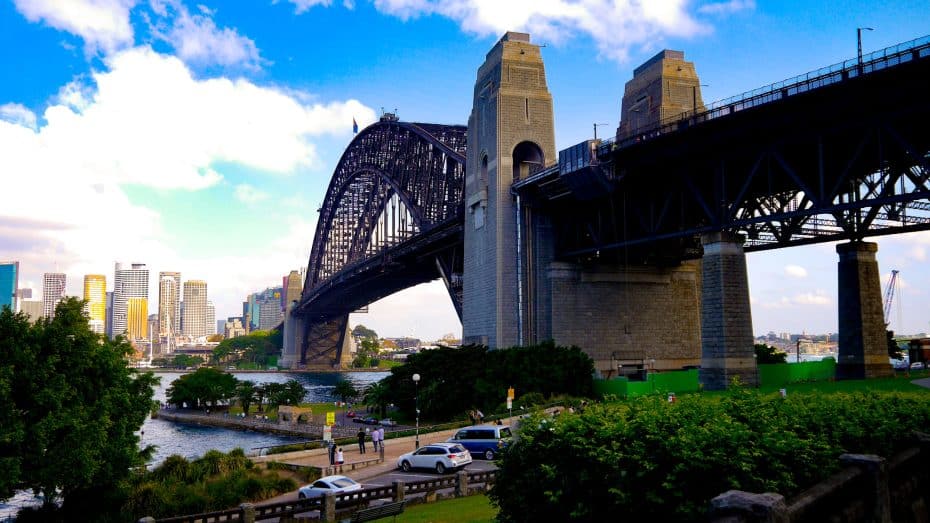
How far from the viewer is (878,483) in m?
10.4

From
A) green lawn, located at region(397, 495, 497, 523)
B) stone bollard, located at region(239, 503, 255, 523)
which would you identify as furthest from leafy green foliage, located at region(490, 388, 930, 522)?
stone bollard, located at region(239, 503, 255, 523)

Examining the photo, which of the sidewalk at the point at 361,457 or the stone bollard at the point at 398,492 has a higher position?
the stone bollard at the point at 398,492

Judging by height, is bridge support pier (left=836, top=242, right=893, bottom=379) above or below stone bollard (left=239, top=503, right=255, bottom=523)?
above

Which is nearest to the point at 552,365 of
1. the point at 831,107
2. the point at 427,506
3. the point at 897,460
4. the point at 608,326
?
the point at 608,326

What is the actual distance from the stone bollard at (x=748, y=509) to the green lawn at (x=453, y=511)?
10655mm

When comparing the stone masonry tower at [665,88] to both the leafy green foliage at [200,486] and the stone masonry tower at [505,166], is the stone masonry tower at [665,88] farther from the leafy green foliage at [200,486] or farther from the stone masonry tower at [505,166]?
the leafy green foliage at [200,486]

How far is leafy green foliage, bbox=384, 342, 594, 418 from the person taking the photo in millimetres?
52719

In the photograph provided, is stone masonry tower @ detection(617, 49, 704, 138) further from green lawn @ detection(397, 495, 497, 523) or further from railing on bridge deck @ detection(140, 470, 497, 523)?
green lawn @ detection(397, 495, 497, 523)

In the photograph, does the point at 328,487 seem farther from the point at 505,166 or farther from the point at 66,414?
the point at 505,166

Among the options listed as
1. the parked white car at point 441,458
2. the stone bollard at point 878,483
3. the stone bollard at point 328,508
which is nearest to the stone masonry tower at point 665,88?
the parked white car at point 441,458

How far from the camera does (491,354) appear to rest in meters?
56.8

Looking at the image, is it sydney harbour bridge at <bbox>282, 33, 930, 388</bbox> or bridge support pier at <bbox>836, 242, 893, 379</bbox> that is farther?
bridge support pier at <bbox>836, 242, 893, 379</bbox>

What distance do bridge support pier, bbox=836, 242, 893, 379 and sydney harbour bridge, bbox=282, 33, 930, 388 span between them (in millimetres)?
82

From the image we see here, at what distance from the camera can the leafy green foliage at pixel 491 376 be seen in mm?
52719
